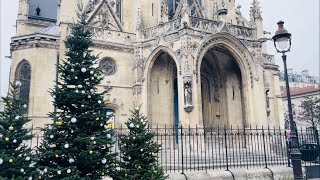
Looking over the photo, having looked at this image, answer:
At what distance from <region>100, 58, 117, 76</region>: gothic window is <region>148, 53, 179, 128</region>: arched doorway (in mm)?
2761

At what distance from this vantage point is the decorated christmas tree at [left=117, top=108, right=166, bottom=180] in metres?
8.08

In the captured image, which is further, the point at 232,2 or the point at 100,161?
the point at 232,2

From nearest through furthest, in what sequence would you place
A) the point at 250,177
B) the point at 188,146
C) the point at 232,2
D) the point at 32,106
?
1. the point at 250,177
2. the point at 188,146
3. the point at 32,106
4. the point at 232,2

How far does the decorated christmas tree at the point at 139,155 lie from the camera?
26.5 ft

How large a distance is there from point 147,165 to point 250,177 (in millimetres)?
4604

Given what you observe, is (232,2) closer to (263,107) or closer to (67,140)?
(263,107)

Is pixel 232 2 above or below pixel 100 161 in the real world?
above

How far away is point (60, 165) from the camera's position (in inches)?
316

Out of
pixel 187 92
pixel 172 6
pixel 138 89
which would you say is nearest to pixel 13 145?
pixel 187 92

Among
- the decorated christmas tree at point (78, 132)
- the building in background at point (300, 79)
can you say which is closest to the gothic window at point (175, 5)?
the decorated christmas tree at point (78, 132)

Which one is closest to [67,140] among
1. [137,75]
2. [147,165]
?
[147,165]

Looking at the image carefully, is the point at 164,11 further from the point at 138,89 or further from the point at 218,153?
the point at 218,153

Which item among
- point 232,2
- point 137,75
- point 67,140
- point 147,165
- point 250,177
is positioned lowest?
point 250,177

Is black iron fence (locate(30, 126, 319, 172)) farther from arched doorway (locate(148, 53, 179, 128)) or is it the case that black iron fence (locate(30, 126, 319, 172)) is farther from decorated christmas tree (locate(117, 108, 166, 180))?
arched doorway (locate(148, 53, 179, 128))
